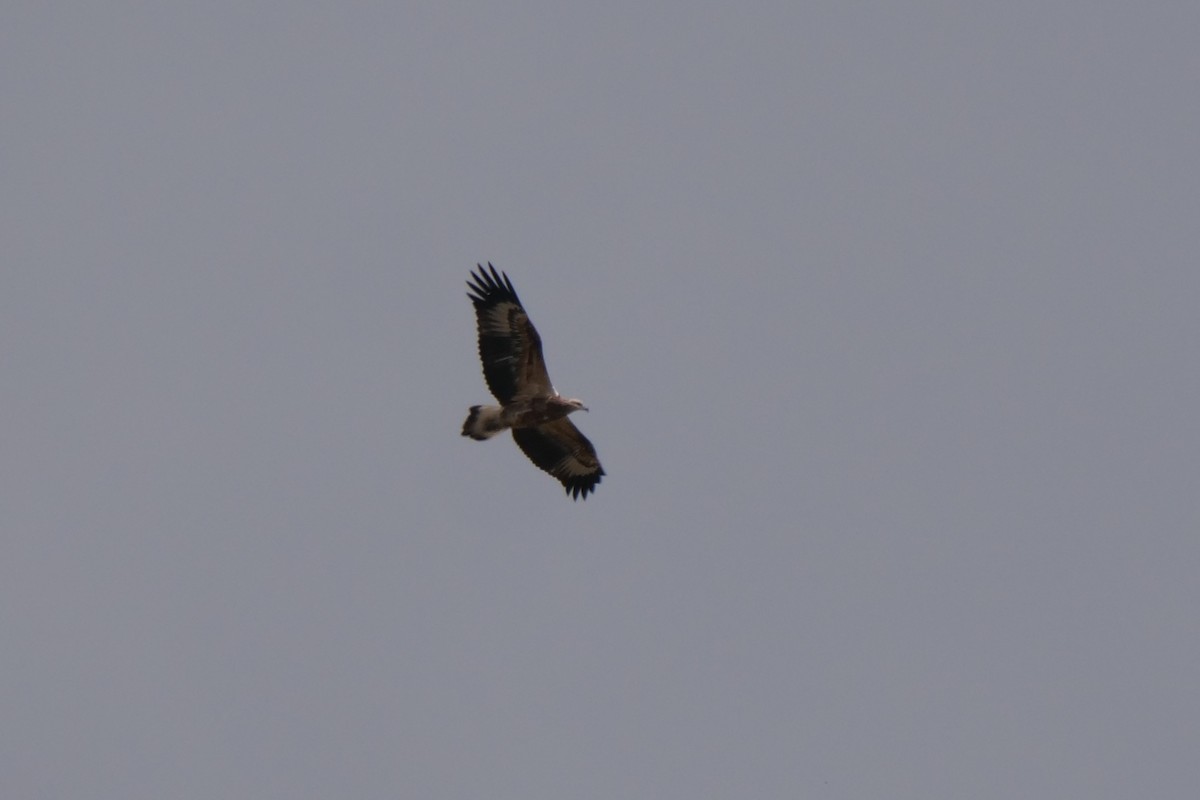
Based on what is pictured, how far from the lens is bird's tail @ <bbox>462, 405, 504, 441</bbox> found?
25484mm

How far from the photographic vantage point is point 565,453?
26.8m

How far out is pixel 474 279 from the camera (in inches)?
998

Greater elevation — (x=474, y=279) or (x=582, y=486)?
(x=474, y=279)

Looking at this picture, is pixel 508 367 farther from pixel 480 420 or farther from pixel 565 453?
pixel 565 453

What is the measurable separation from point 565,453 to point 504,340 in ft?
7.54

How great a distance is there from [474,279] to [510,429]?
2.25m

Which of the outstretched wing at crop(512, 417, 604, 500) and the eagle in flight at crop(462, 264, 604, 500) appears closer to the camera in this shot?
the eagle in flight at crop(462, 264, 604, 500)

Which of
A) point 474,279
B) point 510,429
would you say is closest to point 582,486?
point 510,429

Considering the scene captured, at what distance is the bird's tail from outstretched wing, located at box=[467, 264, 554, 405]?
0.29 m

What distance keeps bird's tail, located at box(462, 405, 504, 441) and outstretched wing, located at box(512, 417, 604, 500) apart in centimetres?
78

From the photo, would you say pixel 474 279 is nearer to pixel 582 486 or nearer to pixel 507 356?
pixel 507 356

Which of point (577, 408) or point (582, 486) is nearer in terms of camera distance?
point (577, 408)

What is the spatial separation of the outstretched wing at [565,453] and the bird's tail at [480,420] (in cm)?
78

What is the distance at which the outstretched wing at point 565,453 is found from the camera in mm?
26469
